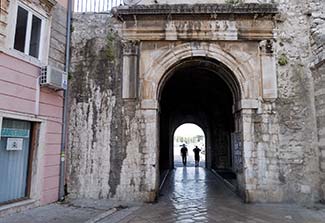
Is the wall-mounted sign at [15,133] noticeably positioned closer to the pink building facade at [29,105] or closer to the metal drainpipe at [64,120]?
the pink building facade at [29,105]

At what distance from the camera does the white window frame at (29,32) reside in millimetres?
4785

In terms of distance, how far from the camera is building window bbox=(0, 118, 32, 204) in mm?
4711

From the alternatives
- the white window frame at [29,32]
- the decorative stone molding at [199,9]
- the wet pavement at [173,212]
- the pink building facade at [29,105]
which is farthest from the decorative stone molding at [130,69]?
the wet pavement at [173,212]

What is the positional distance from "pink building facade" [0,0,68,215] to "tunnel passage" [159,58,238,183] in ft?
15.6

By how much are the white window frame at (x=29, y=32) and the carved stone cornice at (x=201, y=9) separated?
5.72 ft

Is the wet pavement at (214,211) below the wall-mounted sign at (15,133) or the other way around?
below

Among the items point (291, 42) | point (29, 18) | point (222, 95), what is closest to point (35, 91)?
point (29, 18)

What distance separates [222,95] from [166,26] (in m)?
6.06

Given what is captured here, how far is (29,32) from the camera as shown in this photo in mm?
5289

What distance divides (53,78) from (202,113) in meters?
10.7

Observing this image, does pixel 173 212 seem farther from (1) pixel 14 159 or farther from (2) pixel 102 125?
(1) pixel 14 159

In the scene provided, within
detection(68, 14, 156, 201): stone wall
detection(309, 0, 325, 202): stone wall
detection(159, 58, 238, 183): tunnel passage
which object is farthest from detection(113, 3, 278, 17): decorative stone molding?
detection(159, 58, 238, 183): tunnel passage

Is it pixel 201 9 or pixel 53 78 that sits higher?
pixel 201 9

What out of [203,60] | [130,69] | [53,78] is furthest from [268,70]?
[53,78]
